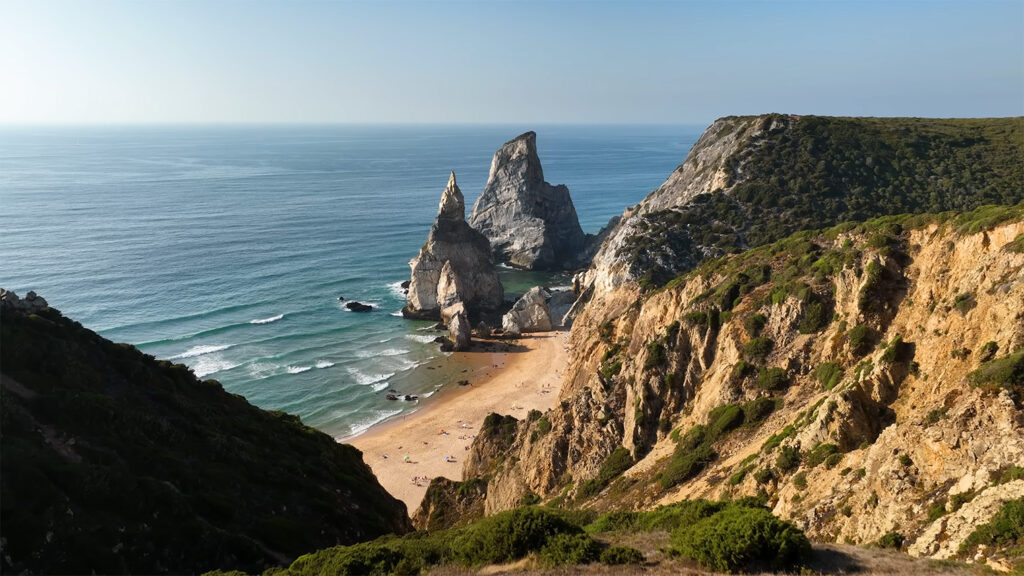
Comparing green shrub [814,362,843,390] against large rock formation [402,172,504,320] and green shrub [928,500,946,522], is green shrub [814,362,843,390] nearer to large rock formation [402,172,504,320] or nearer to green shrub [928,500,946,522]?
green shrub [928,500,946,522]

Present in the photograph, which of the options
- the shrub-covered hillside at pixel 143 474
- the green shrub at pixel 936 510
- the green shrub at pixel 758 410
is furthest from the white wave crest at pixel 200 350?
the green shrub at pixel 936 510

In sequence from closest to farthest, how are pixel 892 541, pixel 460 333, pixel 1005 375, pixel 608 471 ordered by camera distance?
pixel 892 541
pixel 1005 375
pixel 608 471
pixel 460 333

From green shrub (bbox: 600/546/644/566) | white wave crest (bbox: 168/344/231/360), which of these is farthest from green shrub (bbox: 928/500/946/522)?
white wave crest (bbox: 168/344/231/360)

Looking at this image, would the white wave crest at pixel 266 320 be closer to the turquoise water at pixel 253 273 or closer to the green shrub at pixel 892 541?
the turquoise water at pixel 253 273

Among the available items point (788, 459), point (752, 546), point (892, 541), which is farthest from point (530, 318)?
point (752, 546)

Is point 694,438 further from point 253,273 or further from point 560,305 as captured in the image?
point 253,273

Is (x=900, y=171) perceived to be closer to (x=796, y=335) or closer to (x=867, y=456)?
(x=796, y=335)
